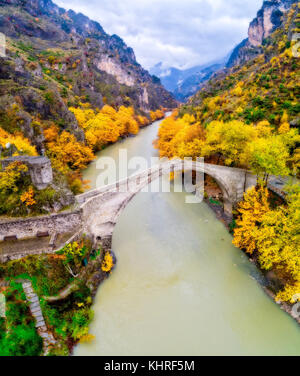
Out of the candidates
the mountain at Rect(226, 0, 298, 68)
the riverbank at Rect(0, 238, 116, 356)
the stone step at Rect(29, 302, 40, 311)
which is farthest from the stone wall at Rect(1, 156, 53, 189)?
the mountain at Rect(226, 0, 298, 68)

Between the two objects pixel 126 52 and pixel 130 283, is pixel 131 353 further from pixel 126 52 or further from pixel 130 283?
pixel 126 52

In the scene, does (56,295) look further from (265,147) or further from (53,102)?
(53,102)

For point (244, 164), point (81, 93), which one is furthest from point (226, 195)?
point (81, 93)

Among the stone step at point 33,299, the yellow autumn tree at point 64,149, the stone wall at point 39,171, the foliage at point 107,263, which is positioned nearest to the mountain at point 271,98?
the yellow autumn tree at point 64,149

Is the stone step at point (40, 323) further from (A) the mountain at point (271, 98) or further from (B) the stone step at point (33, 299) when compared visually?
(A) the mountain at point (271, 98)

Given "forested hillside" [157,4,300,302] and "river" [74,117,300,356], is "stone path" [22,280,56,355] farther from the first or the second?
"forested hillside" [157,4,300,302]
